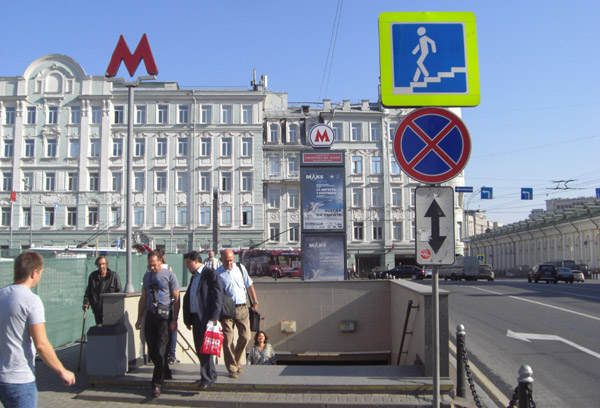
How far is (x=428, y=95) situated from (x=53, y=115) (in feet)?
177

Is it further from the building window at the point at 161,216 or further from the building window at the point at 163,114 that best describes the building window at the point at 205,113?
the building window at the point at 161,216

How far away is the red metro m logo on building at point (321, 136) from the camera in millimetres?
18516

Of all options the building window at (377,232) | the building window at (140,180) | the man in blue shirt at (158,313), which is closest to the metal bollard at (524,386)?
the man in blue shirt at (158,313)

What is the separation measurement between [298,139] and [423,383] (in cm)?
5029

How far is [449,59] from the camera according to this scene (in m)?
5.75

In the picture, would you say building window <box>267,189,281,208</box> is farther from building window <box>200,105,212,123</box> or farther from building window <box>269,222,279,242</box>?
building window <box>200,105,212,123</box>

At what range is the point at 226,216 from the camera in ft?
175

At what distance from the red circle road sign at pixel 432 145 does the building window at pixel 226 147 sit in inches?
1939

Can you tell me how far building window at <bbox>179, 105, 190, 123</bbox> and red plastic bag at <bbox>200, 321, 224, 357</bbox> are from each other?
4861cm

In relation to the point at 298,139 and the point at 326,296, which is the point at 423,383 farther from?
the point at 298,139

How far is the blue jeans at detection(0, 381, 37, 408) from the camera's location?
3914 mm

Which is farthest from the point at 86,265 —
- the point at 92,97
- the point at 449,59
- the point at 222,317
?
the point at 92,97

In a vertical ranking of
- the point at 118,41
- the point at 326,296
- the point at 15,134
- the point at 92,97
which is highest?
the point at 92,97

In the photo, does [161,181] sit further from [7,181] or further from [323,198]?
[323,198]
